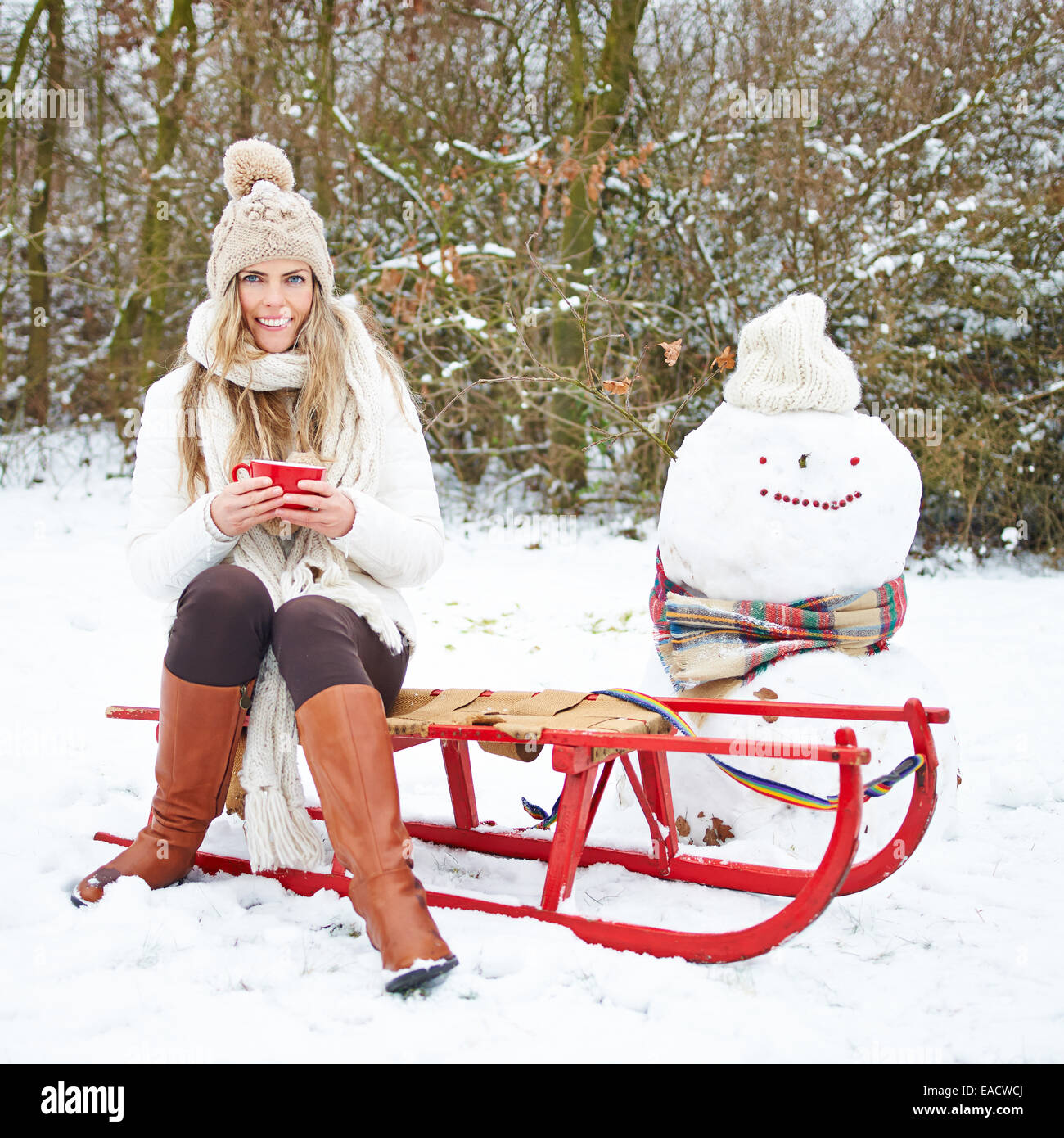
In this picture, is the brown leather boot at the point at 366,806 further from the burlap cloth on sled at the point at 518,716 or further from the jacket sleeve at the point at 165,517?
the jacket sleeve at the point at 165,517

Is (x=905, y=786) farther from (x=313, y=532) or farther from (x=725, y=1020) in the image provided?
(x=313, y=532)

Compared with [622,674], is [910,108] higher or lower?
higher

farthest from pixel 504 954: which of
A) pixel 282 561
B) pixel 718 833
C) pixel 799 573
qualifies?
pixel 799 573

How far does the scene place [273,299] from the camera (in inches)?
86.7

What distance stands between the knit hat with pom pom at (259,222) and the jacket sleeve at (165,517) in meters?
0.30

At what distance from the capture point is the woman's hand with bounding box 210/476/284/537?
76.6 inches

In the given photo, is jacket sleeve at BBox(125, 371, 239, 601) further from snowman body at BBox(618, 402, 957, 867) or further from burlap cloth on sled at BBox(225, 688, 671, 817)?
snowman body at BBox(618, 402, 957, 867)

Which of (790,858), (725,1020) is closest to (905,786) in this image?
(790,858)

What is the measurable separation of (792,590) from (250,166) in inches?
61.3

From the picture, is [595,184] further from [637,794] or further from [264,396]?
[637,794]

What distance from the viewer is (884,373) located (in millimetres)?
5977

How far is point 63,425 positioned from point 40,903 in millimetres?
6445

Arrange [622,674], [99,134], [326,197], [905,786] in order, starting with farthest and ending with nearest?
[99,134] → [326,197] → [622,674] → [905,786]

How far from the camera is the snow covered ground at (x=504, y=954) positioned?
4.77ft
